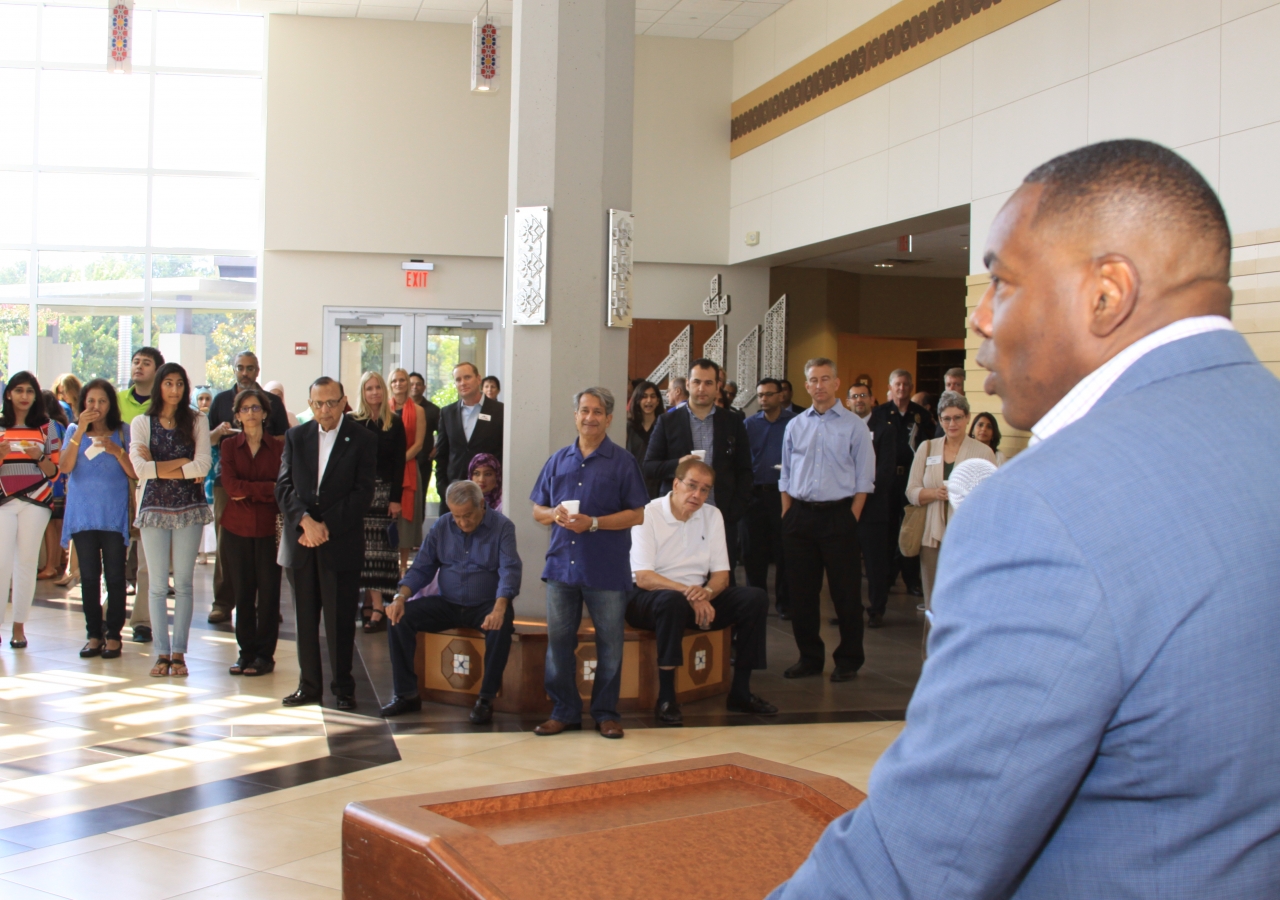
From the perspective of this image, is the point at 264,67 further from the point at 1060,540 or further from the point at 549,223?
the point at 1060,540

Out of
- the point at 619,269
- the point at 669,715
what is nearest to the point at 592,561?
the point at 669,715

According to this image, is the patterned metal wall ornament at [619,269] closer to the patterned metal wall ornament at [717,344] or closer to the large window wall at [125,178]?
the patterned metal wall ornament at [717,344]

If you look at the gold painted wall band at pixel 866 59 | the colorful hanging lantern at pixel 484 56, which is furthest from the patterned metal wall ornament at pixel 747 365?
the colorful hanging lantern at pixel 484 56

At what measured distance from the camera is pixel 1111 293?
0.88 metres

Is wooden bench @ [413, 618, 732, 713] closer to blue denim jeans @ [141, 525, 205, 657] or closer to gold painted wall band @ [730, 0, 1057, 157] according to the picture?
blue denim jeans @ [141, 525, 205, 657]

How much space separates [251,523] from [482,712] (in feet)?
5.72

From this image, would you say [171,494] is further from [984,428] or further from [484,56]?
[984,428]

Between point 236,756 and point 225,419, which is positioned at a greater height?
point 225,419

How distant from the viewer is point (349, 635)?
17.7 feet

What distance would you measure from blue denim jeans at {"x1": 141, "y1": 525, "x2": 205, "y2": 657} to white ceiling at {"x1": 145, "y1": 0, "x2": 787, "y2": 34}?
8.19 metres

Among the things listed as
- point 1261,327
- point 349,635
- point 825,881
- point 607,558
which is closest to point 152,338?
point 349,635

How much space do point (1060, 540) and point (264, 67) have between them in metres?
13.5

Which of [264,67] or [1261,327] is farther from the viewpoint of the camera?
[264,67]

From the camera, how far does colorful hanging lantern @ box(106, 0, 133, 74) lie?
8648 millimetres
